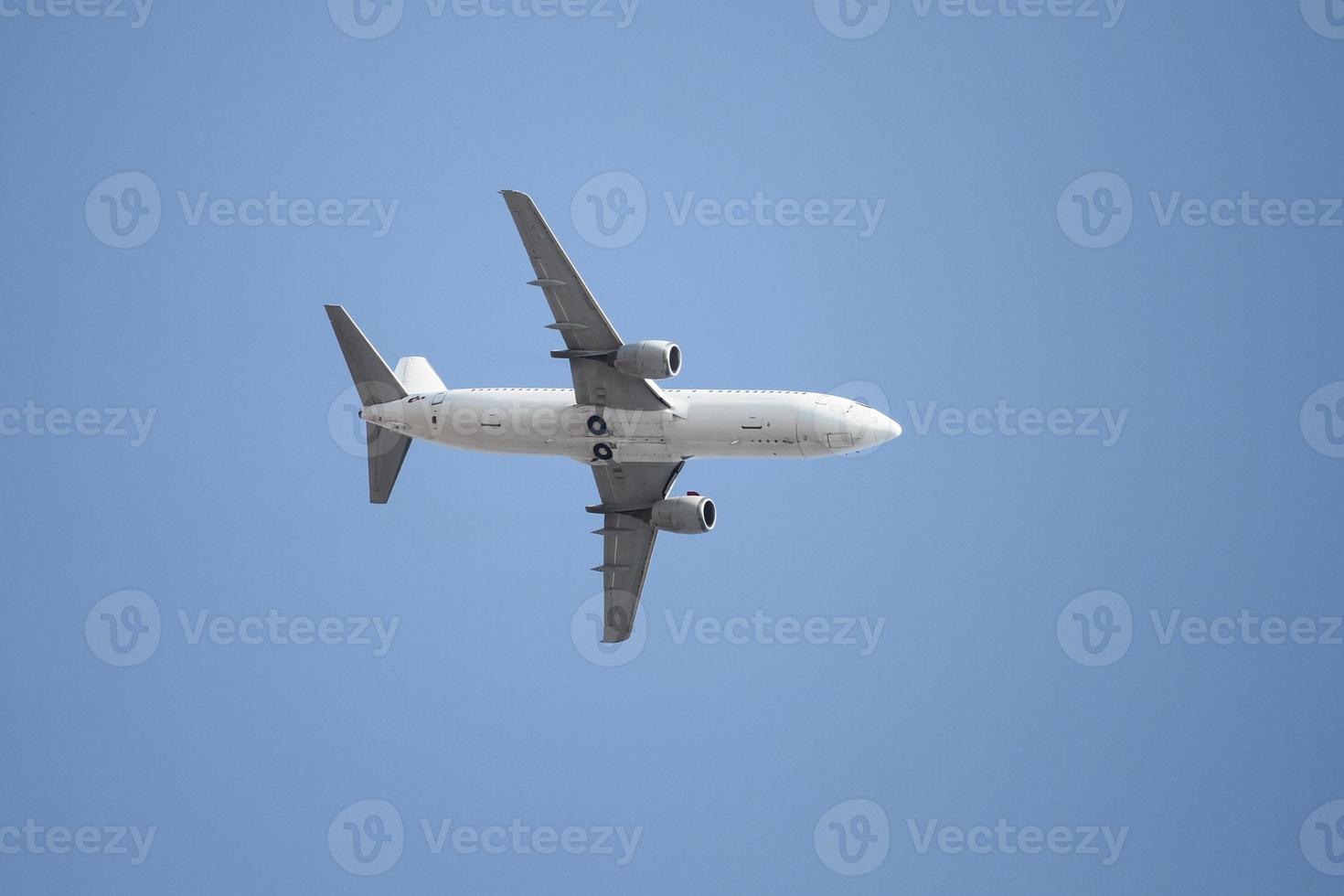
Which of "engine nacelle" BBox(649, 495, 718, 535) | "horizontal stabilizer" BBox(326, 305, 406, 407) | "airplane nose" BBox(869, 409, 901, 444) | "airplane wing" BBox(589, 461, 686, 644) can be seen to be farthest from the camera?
"airplane wing" BBox(589, 461, 686, 644)

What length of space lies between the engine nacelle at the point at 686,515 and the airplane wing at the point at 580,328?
295 cm

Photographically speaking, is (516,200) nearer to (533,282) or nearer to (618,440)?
(533,282)

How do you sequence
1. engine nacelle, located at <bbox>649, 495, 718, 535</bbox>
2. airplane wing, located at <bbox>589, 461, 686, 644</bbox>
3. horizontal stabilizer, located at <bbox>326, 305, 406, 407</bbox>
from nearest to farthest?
1. engine nacelle, located at <bbox>649, 495, 718, 535</bbox>
2. horizontal stabilizer, located at <bbox>326, 305, 406, 407</bbox>
3. airplane wing, located at <bbox>589, 461, 686, 644</bbox>

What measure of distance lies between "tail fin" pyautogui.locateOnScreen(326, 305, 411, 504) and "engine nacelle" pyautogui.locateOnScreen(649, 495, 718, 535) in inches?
261

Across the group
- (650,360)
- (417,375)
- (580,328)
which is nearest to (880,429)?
(650,360)

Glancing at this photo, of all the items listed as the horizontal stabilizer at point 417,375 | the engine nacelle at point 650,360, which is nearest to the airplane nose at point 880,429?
the engine nacelle at point 650,360

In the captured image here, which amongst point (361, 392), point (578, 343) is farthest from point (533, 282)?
point (361, 392)

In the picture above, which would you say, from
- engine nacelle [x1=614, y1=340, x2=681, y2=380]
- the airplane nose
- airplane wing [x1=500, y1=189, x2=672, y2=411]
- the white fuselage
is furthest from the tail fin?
the airplane nose

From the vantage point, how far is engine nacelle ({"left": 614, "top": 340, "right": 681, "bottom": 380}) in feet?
159

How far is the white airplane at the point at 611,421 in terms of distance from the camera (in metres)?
48.4

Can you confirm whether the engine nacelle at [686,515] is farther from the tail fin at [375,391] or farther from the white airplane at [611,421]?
the tail fin at [375,391]

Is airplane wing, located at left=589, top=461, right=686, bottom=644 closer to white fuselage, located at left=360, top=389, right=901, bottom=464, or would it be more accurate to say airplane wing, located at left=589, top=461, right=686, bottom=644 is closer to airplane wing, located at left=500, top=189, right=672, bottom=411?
white fuselage, located at left=360, top=389, right=901, bottom=464

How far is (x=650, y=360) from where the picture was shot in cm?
4838

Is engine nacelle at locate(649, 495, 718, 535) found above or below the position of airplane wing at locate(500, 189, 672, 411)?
below
